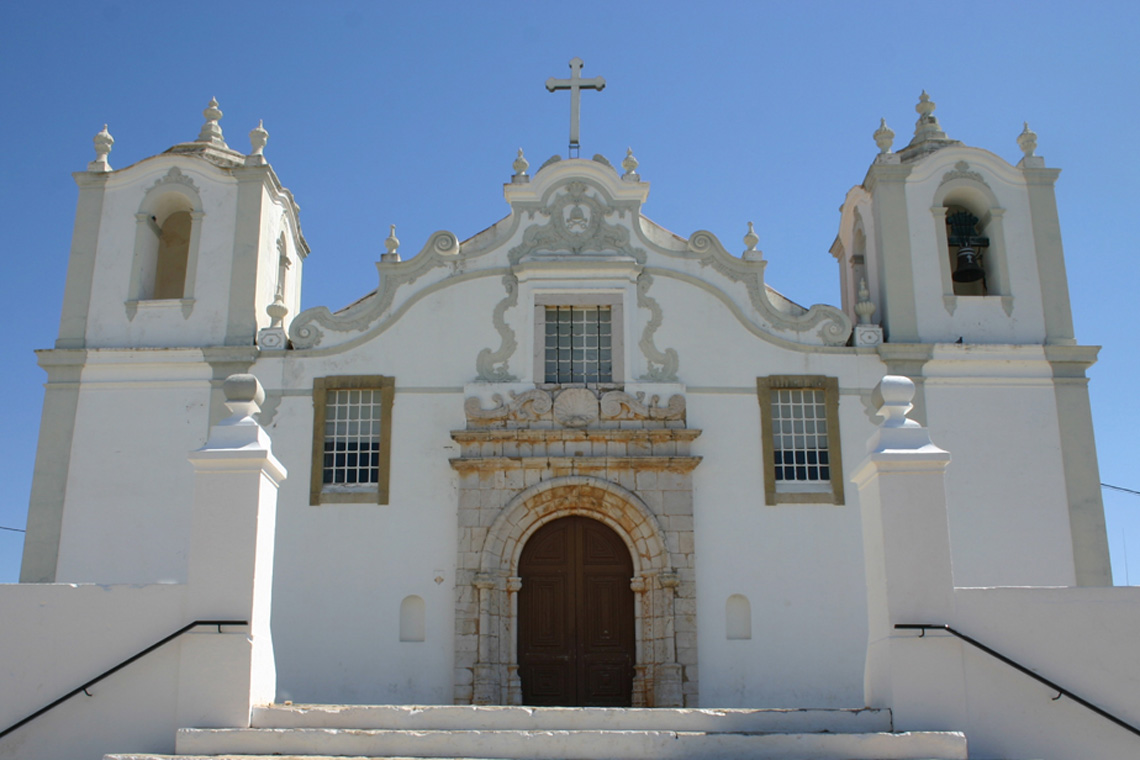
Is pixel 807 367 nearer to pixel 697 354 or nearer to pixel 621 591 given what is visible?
pixel 697 354

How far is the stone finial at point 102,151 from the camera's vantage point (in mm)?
14703

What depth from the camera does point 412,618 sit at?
12.5 m

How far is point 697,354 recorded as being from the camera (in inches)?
532

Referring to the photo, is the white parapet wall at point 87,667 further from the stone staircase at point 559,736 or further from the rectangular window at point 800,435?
the rectangular window at point 800,435

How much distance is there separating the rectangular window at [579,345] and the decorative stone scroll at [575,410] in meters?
0.46

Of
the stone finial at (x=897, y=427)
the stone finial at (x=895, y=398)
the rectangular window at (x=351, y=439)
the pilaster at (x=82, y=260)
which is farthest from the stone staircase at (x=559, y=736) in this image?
the pilaster at (x=82, y=260)

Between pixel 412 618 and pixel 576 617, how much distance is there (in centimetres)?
187

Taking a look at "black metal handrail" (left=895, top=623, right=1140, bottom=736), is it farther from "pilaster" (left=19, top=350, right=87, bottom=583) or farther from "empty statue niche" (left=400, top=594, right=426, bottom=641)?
"pilaster" (left=19, top=350, right=87, bottom=583)

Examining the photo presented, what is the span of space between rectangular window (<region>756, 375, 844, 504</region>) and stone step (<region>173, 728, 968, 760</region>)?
6.11 m

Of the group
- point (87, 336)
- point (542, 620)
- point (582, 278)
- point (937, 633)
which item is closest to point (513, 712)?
point (937, 633)

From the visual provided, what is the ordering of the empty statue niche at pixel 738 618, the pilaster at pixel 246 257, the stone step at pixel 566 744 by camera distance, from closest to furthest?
1. the stone step at pixel 566 744
2. the empty statue niche at pixel 738 618
3. the pilaster at pixel 246 257

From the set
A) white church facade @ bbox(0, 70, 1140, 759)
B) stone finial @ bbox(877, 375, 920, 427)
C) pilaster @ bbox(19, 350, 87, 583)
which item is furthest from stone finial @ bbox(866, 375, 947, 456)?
pilaster @ bbox(19, 350, 87, 583)

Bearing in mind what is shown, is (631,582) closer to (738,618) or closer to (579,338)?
(738,618)

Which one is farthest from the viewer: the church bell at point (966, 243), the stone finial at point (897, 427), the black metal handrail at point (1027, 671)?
the church bell at point (966, 243)
